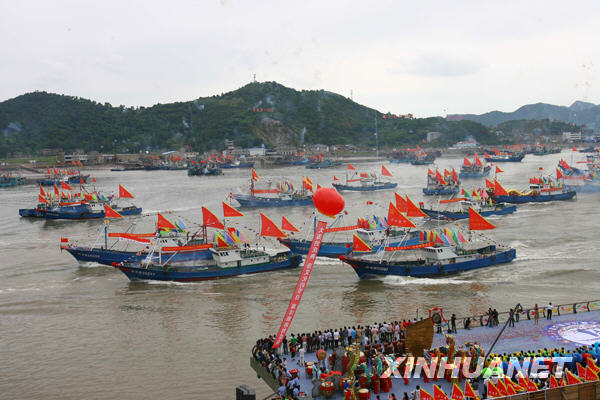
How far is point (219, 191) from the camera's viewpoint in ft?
327

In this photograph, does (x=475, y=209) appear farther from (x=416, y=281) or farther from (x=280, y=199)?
(x=416, y=281)

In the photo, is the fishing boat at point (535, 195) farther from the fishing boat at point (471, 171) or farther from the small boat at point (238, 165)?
the small boat at point (238, 165)

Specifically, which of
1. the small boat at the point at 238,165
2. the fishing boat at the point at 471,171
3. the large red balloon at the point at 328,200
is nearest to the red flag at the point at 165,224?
the large red balloon at the point at 328,200

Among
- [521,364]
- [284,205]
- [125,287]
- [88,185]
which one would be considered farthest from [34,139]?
[521,364]

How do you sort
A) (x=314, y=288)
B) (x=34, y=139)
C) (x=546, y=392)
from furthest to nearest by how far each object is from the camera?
(x=34, y=139), (x=314, y=288), (x=546, y=392)

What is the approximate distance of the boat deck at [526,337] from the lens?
19.6 meters

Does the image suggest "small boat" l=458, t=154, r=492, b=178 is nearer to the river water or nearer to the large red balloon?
the river water

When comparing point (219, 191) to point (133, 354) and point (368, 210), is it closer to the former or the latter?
point (368, 210)

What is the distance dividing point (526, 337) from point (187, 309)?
19358mm

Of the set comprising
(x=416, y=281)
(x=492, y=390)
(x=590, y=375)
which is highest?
(x=590, y=375)

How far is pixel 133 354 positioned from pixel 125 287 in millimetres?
11946

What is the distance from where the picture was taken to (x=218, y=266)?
3944cm

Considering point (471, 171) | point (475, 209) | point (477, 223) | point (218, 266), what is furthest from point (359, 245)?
point (471, 171)

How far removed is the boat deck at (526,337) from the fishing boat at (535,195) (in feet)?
169
